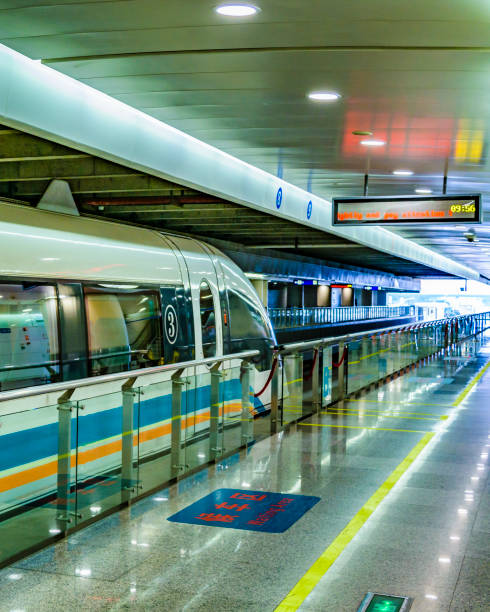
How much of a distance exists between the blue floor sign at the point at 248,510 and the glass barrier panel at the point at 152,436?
0.55 metres

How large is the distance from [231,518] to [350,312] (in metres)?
42.0

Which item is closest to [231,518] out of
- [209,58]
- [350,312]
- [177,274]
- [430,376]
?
[209,58]

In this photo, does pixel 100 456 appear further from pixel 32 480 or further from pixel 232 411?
pixel 232 411

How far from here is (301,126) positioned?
9.22 metres

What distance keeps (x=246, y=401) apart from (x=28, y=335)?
8.79 feet

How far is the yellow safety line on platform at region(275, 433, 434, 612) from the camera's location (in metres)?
4.66

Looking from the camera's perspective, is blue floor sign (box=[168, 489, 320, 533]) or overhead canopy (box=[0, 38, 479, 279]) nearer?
blue floor sign (box=[168, 489, 320, 533])

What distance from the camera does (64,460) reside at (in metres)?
5.79

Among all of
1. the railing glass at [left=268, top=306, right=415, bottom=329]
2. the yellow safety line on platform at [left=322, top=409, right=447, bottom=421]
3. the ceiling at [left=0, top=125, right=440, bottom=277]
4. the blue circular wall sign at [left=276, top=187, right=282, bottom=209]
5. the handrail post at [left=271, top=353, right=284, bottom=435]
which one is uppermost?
the blue circular wall sign at [left=276, top=187, right=282, bottom=209]

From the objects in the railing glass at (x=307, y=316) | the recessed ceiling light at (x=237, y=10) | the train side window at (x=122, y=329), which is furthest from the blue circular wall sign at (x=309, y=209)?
the railing glass at (x=307, y=316)

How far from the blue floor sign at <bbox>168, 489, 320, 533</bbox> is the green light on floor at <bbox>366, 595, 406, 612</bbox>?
142 cm

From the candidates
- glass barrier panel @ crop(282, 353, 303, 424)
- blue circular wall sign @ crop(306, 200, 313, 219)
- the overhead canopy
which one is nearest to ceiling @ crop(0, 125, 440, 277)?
the overhead canopy

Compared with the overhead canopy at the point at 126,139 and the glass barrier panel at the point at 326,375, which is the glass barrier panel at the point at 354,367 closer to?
the glass barrier panel at the point at 326,375

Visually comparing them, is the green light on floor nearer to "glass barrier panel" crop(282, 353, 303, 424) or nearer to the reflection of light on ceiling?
the reflection of light on ceiling
